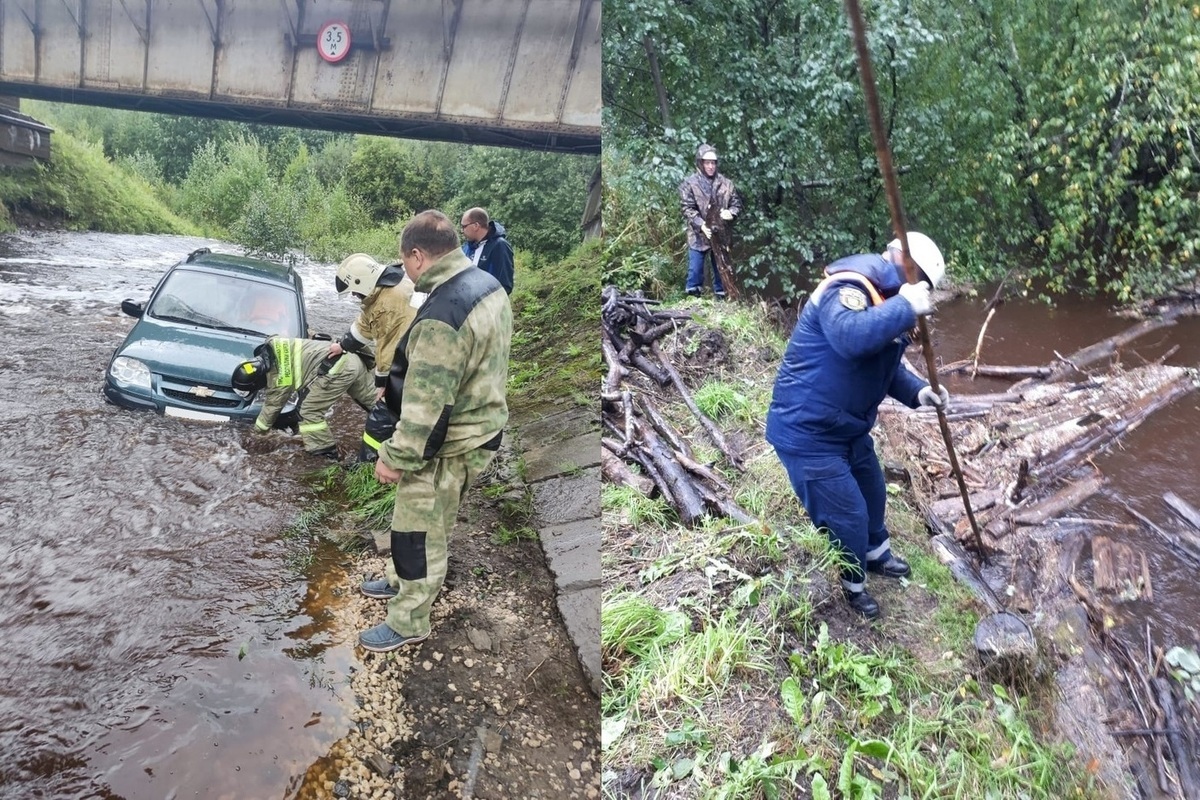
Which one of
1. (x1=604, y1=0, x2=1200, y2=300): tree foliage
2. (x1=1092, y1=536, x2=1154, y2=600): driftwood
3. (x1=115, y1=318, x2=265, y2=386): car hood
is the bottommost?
(x1=1092, y1=536, x2=1154, y2=600): driftwood

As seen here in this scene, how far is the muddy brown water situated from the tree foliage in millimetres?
567

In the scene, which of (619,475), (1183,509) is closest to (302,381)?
(619,475)

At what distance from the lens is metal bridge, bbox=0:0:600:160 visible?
211 cm

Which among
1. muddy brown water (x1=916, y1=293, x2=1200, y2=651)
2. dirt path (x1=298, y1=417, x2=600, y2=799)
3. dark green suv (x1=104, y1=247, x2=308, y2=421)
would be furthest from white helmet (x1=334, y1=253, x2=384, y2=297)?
muddy brown water (x1=916, y1=293, x2=1200, y2=651)

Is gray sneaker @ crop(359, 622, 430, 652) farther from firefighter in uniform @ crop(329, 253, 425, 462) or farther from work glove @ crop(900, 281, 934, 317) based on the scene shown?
work glove @ crop(900, 281, 934, 317)

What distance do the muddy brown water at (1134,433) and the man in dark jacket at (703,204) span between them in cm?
186

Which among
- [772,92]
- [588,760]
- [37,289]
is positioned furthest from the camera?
[772,92]

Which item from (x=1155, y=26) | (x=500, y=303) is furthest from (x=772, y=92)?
(x=500, y=303)

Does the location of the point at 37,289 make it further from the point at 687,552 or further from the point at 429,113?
the point at 687,552

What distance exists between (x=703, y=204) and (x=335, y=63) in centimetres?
292

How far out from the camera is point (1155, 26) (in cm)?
359

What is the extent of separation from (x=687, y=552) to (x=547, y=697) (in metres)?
0.58

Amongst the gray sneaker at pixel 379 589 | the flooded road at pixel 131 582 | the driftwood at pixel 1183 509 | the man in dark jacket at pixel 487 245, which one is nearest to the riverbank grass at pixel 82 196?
the flooded road at pixel 131 582

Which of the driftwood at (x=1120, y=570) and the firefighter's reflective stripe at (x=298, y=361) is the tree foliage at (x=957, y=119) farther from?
the firefighter's reflective stripe at (x=298, y=361)
